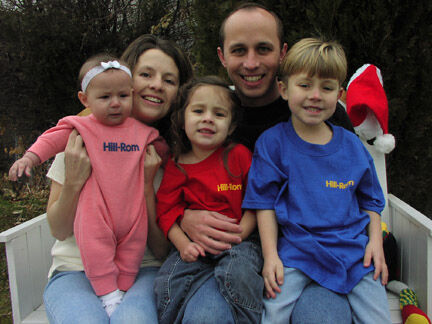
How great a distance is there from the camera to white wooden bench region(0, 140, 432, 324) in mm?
1900

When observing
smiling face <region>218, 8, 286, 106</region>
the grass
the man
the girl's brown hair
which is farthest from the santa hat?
the grass

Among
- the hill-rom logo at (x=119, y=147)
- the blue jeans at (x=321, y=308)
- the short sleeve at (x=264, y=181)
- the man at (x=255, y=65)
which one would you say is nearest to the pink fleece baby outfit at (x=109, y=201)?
the hill-rom logo at (x=119, y=147)

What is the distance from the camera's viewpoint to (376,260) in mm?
1752

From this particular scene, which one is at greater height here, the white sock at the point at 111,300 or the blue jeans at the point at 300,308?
the blue jeans at the point at 300,308

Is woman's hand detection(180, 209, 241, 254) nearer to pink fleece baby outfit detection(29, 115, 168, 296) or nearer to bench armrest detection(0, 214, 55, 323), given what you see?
pink fleece baby outfit detection(29, 115, 168, 296)

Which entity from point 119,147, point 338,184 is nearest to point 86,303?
point 119,147

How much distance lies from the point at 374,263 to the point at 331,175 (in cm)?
44

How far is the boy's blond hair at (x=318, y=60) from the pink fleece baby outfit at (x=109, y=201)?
857mm

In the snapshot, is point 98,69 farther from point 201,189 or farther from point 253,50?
point 253,50

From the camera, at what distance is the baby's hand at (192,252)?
70.6 inches

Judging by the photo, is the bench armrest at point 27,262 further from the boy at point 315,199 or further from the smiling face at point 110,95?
the boy at point 315,199

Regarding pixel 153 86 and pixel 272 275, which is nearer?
pixel 272 275

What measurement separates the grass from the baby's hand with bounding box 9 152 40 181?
272 centimetres

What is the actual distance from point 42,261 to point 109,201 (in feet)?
2.26
